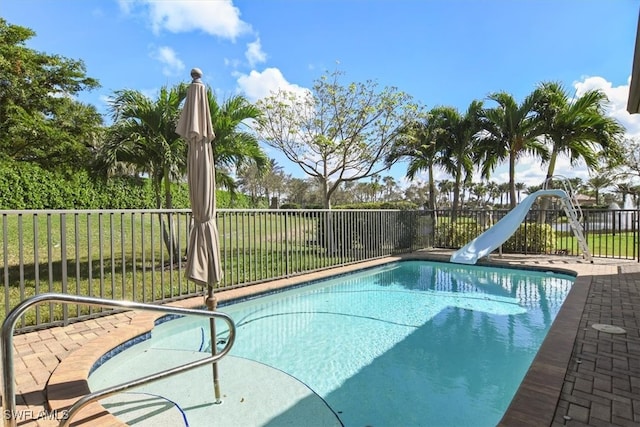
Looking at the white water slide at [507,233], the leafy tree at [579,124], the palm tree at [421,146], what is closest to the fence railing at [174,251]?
the palm tree at [421,146]

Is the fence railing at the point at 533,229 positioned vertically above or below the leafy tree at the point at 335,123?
below

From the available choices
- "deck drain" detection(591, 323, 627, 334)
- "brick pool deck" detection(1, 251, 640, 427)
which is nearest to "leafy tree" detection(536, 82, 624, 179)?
"brick pool deck" detection(1, 251, 640, 427)

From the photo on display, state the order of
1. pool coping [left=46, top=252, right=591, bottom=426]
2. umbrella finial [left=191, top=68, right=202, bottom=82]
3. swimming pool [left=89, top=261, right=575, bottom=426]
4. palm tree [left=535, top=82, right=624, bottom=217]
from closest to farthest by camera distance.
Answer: pool coping [left=46, top=252, right=591, bottom=426], umbrella finial [left=191, top=68, right=202, bottom=82], swimming pool [left=89, top=261, right=575, bottom=426], palm tree [left=535, top=82, right=624, bottom=217]

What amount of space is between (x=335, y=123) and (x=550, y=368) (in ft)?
37.2

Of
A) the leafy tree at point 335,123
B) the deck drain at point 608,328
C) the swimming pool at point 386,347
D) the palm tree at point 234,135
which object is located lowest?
the swimming pool at point 386,347

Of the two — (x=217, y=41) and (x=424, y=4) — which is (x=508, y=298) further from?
(x=217, y=41)

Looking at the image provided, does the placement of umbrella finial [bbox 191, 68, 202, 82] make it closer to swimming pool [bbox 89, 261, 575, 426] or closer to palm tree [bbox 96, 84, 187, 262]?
swimming pool [bbox 89, 261, 575, 426]

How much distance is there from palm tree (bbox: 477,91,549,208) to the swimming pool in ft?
19.4

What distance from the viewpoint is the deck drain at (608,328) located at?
165 inches

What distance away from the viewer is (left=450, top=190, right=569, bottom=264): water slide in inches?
390

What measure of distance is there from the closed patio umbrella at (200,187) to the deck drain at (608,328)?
14.6ft

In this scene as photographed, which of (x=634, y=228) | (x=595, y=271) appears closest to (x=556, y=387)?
(x=595, y=271)

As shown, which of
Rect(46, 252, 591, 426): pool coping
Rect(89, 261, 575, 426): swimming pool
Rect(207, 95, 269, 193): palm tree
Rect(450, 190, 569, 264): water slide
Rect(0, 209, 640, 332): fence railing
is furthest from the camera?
Rect(450, 190, 569, 264): water slide

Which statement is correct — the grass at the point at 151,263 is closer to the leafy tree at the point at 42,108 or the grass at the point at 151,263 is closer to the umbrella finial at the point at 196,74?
the leafy tree at the point at 42,108
